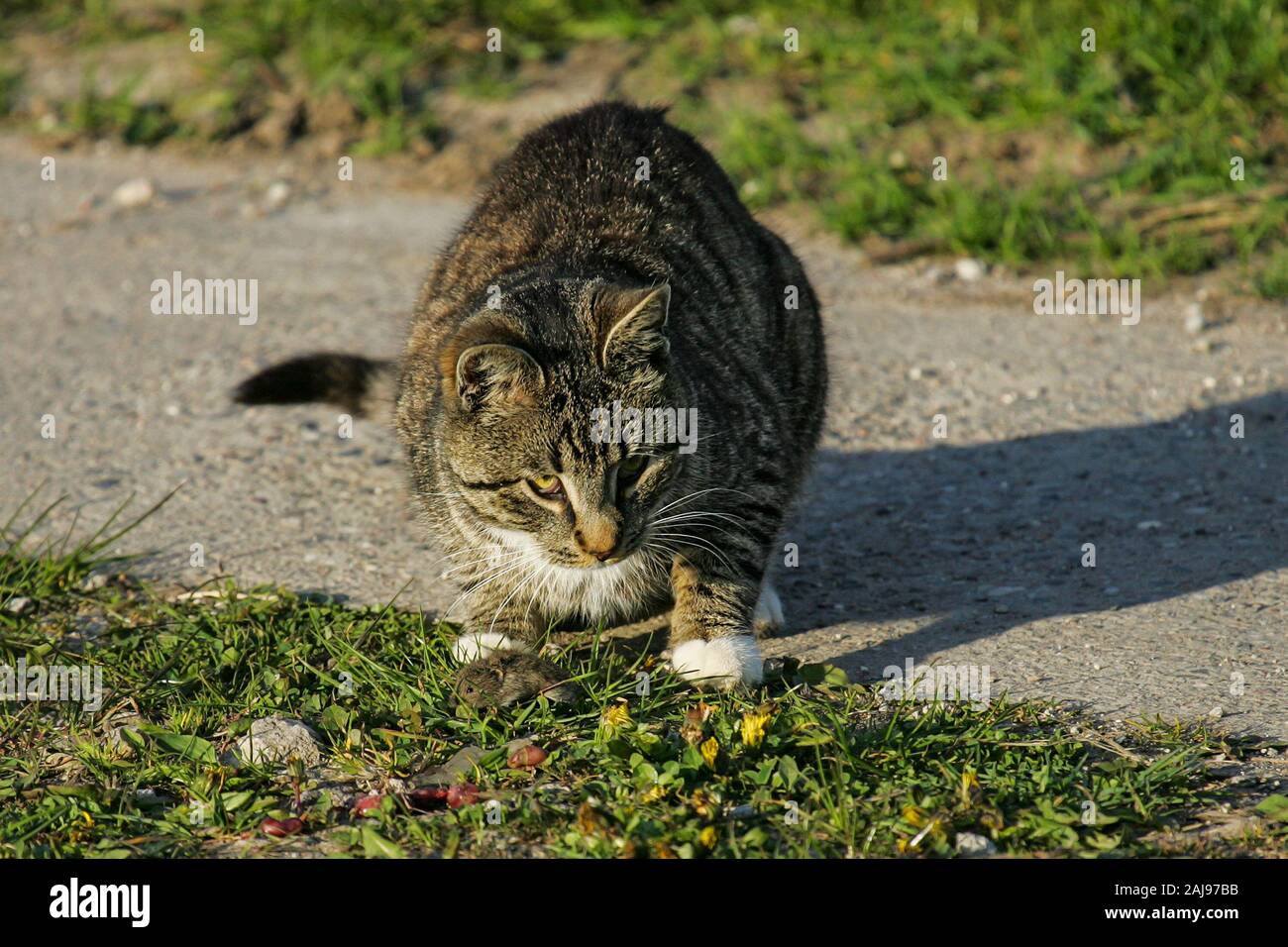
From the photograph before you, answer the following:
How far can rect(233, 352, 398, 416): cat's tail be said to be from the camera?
5227 mm

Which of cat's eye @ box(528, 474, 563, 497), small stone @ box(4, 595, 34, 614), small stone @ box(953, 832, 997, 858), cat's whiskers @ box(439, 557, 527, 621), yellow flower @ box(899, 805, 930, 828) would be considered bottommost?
small stone @ box(953, 832, 997, 858)

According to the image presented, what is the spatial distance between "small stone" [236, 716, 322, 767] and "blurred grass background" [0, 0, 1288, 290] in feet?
15.0

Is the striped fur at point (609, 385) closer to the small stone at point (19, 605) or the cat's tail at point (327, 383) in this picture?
the cat's tail at point (327, 383)

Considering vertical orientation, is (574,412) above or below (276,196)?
below

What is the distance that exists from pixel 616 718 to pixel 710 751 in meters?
0.32

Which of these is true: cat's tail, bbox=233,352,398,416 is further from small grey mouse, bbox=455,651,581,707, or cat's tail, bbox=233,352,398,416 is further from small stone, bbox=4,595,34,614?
small grey mouse, bbox=455,651,581,707

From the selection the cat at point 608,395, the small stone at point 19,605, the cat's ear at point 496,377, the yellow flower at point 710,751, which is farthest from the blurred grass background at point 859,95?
the small stone at point 19,605

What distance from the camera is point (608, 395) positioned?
4.06 m

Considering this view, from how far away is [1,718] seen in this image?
414 centimetres

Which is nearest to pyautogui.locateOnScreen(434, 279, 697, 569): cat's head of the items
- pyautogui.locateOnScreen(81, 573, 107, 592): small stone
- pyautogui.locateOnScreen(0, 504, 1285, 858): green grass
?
pyautogui.locateOnScreen(0, 504, 1285, 858): green grass

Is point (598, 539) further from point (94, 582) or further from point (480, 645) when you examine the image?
point (94, 582)

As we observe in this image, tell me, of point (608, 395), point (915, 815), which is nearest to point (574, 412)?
point (608, 395)

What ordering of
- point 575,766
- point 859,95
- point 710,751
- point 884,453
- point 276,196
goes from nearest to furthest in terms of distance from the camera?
point 710,751 < point 575,766 < point 884,453 < point 859,95 < point 276,196
